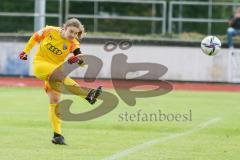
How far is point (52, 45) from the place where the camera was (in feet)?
39.1

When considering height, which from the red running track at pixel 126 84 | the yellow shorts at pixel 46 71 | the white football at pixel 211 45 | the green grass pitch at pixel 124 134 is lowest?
the red running track at pixel 126 84

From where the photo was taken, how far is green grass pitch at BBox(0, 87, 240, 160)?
10570 millimetres

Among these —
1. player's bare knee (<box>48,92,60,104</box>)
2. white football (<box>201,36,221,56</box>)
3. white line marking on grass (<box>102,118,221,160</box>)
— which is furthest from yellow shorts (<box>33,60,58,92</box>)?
white football (<box>201,36,221,56</box>)

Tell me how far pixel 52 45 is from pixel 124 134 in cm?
241

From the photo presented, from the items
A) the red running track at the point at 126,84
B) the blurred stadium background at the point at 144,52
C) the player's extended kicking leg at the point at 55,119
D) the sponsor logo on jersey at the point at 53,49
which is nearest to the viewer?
the player's extended kicking leg at the point at 55,119

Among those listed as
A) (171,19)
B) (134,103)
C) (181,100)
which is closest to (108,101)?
(134,103)

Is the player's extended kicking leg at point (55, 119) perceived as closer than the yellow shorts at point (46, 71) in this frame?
Yes

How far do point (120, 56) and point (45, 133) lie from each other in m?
16.2

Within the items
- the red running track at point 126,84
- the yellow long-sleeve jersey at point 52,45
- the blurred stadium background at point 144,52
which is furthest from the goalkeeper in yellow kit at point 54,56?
the red running track at point 126,84

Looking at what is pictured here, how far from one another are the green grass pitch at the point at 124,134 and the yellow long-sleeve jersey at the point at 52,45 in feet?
4.43

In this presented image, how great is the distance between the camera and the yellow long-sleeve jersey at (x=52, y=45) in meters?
11.9

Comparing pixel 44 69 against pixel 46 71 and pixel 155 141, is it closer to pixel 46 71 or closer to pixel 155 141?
pixel 46 71

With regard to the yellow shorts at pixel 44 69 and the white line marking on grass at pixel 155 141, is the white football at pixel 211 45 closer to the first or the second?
the white line marking on grass at pixel 155 141

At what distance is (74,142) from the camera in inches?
470
